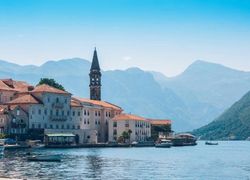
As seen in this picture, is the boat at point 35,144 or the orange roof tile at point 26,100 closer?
the boat at point 35,144

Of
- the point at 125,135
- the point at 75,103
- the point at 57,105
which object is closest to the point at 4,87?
the point at 57,105

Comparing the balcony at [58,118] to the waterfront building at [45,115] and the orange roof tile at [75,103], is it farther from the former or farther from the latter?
the orange roof tile at [75,103]

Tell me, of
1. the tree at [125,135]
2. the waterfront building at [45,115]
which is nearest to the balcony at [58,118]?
the waterfront building at [45,115]

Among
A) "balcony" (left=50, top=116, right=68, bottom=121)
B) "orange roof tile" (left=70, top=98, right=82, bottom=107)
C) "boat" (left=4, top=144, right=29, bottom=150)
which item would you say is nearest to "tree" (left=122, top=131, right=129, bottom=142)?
"orange roof tile" (left=70, top=98, right=82, bottom=107)

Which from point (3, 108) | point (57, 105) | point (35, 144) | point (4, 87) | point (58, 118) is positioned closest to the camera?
point (35, 144)

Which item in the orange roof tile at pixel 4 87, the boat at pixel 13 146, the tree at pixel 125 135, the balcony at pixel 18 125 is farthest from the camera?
the tree at pixel 125 135

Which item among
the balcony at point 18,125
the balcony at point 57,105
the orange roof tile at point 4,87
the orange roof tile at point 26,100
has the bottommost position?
the balcony at point 18,125

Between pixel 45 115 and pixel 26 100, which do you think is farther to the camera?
pixel 45 115

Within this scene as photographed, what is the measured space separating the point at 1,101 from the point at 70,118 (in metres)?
23.1

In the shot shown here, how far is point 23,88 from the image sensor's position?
7692 inches

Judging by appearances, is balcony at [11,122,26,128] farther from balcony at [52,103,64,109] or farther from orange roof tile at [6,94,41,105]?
balcony at [52,103,64,109]

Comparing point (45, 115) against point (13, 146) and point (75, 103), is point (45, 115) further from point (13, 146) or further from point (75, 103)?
point (13, 146)

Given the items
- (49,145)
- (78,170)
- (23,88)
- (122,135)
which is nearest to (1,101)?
(23,88)

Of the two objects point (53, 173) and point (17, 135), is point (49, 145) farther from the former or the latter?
point (53, 173)
